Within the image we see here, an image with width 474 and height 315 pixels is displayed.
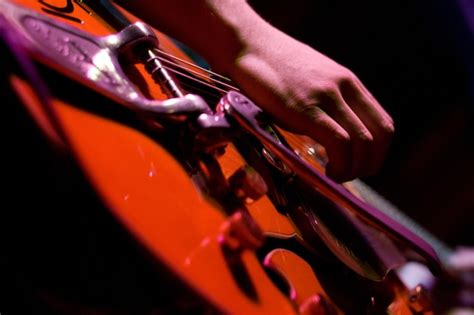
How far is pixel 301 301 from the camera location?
482 millimetres

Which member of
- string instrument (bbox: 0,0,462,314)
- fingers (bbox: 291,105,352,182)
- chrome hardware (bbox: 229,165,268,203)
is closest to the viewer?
string instrument (bbox: 0,0,462,314)

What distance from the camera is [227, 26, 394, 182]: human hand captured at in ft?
2.25

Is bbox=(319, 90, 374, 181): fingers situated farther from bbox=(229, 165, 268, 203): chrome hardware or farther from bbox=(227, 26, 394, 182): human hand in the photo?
bbox=(229, 165, 268, 203): chrome hardware

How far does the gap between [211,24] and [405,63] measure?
1.31 meters

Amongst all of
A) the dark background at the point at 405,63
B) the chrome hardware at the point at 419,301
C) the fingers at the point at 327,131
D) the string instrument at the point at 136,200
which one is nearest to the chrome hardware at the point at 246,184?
the string instrument at the point at 136,200

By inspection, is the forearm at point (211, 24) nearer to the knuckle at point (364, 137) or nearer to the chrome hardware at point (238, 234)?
the knuckle at point (364, 137)

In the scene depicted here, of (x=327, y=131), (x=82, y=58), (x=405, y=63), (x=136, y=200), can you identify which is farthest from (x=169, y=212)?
(x=405, y=63)

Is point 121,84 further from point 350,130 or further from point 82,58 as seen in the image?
point 350,130

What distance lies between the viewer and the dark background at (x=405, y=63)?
179 centimetres

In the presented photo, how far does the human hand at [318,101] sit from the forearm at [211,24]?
1 centimetres

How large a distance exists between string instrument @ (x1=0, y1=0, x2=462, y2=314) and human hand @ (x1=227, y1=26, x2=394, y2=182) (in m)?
0.08

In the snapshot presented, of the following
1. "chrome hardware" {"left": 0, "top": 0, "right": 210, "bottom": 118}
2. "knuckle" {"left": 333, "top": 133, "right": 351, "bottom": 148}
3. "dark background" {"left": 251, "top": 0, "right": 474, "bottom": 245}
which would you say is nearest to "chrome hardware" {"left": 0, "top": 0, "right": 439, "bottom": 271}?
"chrome hardware" {"left": 0, "top": 0, "right": 210, "bottom": 118}

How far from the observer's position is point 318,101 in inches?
27.2

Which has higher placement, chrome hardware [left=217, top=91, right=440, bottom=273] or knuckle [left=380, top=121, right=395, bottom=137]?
chrome hardware [left=217, top=91, right=440, bottom=273]
